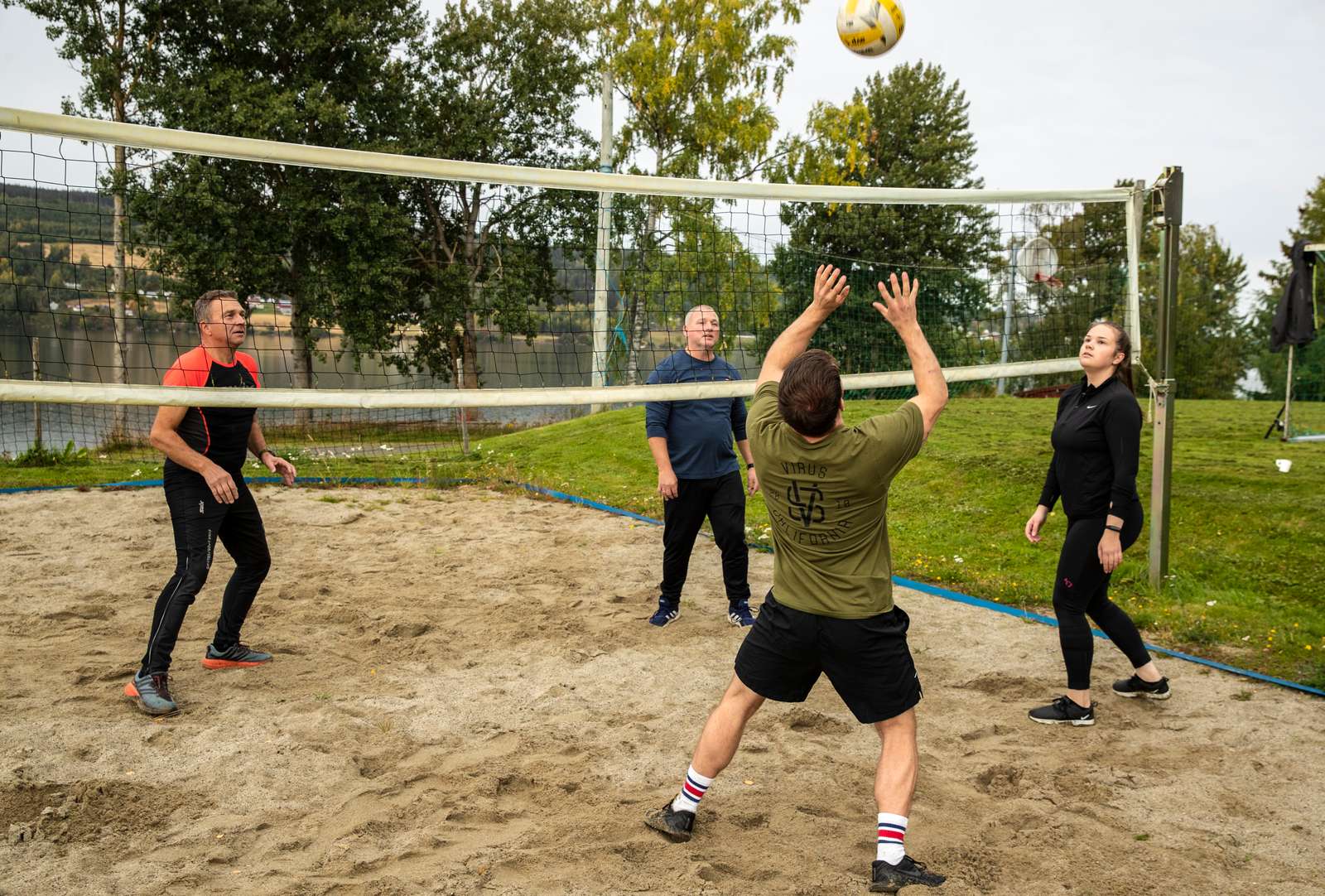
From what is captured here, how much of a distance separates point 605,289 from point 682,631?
230 cm

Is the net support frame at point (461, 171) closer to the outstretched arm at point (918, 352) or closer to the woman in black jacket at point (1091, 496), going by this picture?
the woman in black jacket at point (1091, 496)

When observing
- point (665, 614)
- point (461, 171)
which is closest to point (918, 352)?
point (461, 171)

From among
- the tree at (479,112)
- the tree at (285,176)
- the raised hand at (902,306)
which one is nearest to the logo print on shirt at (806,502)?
the raised hand at (902,306)

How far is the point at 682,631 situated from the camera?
579 centimetres

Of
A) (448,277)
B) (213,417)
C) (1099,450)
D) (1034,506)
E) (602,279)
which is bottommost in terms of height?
(1034,506)

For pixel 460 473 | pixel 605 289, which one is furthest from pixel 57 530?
pixel 605 289

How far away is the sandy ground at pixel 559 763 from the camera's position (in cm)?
311

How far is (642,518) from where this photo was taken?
906 centimetres

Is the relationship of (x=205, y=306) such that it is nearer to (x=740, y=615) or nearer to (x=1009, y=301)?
(x=740, y=615)

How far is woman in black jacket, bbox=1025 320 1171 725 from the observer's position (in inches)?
167

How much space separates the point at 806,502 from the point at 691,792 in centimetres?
109

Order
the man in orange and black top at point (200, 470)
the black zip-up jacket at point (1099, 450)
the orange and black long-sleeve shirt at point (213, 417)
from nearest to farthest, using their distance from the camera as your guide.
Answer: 1. the black zip-up jacket at point (1099, 450)
2. the man in orange and black top at point (200, 470)
3. the orange and black long-sleeve shirt at point (213, 417)

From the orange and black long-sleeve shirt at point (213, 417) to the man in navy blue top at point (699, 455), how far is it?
2.19 meters

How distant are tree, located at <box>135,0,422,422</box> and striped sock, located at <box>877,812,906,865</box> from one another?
18.4 m
